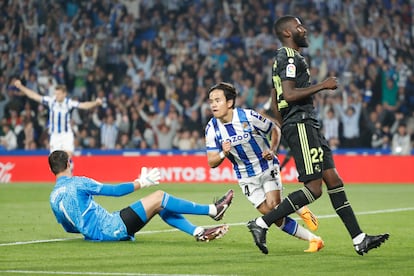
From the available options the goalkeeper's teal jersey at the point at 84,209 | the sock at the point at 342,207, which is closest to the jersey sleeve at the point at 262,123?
the sock at the point at 342,207

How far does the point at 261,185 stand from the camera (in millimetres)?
10430

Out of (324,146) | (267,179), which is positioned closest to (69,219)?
(267,179)

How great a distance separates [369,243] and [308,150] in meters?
1.03

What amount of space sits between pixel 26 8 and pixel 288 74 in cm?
2149

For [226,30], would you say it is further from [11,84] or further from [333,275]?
[333,275]

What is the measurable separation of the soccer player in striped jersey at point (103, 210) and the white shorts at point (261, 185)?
44 cm

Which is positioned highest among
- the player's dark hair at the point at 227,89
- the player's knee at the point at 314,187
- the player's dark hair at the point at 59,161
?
the player's dark hair at the point at 227,89

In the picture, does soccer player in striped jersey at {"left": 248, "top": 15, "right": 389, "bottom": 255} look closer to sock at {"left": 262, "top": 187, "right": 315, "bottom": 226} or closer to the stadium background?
sock at {"left": 262, "top": 187, "right": 315, "bottom": 226}

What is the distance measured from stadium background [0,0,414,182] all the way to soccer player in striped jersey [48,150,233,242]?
13.9 m

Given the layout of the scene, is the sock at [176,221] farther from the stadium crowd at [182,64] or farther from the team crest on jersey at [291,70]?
the stadium crowd at [182,64]

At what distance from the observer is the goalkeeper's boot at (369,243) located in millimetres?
9016

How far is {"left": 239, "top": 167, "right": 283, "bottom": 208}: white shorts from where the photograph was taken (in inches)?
409

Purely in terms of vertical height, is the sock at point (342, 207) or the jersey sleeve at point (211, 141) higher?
the jersey sleeve at point (211, 141)

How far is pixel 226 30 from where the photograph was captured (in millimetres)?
28141
